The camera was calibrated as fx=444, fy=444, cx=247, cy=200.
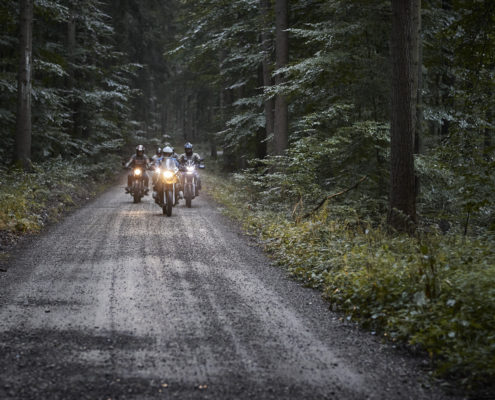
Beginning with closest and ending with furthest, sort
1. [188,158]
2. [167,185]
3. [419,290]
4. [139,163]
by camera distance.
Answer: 1. [419,290]
2. [167,185]
3. [188,158]
4. [139,163]

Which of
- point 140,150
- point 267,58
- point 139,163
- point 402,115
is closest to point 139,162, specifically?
point 139,163

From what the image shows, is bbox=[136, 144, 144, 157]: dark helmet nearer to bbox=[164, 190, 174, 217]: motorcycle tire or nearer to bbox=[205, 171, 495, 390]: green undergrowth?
bbox=[164, 190, 174, 217]: motorcycle tire

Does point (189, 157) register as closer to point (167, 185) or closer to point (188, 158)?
point (188, 158)

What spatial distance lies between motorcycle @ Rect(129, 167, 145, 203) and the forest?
225 cm

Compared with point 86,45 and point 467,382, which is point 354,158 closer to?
point 467,382

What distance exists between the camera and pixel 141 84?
37688 millimetres

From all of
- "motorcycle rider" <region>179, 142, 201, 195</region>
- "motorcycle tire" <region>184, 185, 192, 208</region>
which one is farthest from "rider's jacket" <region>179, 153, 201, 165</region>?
"motorcycle tire" <region>184, 185, 192, 208</region>

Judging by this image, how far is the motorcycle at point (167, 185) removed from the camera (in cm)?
1345

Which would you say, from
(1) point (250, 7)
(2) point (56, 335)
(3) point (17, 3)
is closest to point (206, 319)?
(2) point (56, 335)

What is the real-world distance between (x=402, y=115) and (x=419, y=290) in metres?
4.08

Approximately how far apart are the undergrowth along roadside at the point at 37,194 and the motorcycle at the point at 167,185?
3041 millimetres

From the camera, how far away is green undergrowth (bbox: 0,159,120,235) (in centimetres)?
1072

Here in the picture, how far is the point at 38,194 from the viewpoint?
14016 mm

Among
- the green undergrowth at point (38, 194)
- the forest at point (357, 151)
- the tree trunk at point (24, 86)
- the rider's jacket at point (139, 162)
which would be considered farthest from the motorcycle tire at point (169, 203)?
the tree trunk at point (24, 86)
